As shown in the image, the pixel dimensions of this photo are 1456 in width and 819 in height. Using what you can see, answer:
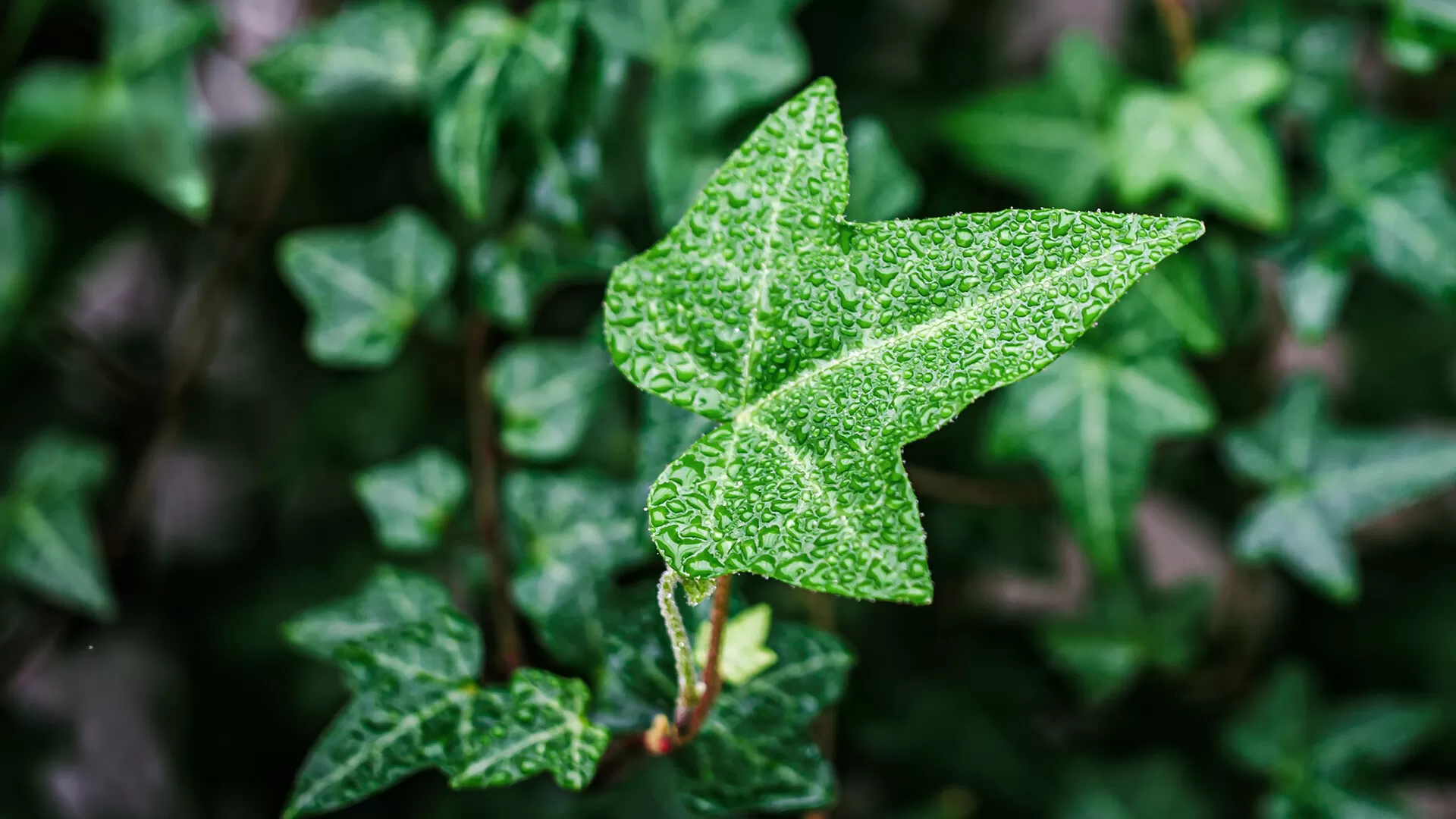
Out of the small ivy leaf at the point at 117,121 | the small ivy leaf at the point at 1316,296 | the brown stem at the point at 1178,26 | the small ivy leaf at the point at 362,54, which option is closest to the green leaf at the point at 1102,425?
the small ivy leaf at the point at 1316,296

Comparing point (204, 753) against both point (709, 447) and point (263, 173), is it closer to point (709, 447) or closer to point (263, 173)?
point (263, 173)

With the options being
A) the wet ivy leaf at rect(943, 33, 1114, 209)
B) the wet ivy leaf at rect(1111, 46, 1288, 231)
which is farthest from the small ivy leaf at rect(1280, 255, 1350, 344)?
the wet ivy leaf at rect(943, 33, 1114, 209)

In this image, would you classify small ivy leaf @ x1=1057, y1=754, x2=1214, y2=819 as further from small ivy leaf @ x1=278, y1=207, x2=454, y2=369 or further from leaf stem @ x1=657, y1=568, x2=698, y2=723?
small ivy leaf @ x1=278, y1=207, x2=454, y2=369

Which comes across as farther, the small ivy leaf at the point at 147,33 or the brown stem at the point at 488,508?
the small ivy leaf at the point at 147,33

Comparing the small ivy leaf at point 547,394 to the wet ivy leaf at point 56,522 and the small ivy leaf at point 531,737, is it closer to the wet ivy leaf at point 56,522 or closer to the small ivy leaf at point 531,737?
the small ivy leaf at point 531,737

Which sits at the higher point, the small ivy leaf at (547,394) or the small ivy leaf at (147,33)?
the small ivy leaf at (147,33)

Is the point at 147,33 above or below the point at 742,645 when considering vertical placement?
above

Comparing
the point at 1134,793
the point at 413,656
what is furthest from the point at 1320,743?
the point at 413,656

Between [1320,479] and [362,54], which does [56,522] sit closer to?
[362,54]
